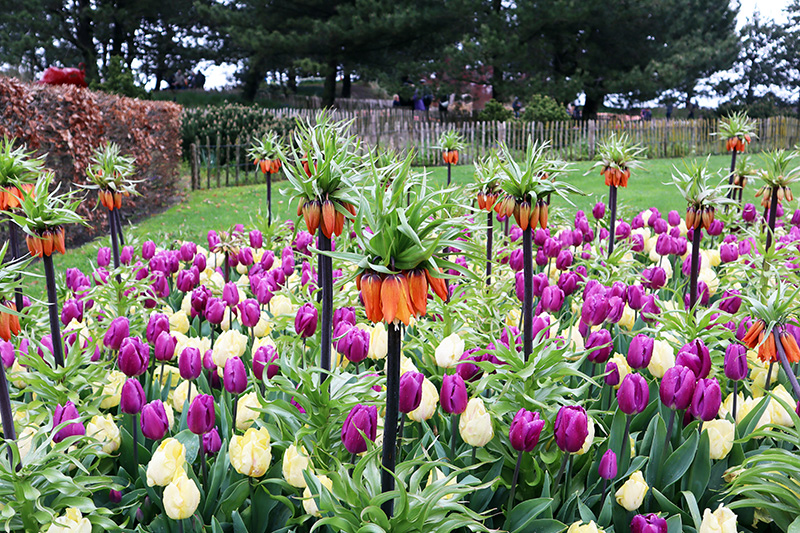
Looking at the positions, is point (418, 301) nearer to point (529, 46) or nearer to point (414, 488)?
point (414, 488)

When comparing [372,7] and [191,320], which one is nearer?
[191,320]

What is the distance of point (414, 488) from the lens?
1477 mm

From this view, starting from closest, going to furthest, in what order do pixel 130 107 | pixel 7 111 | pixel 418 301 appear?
pixel 418 301 < pixel 7 111 < pixel 130 107

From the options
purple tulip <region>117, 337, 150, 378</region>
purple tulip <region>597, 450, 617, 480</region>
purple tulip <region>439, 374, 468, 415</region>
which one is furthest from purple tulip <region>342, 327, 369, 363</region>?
purple tulip <region>597, 450, 617, 480</region>

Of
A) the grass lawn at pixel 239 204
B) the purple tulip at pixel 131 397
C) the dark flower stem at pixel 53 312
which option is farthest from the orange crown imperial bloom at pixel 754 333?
the grass lawn at pixel 239 204

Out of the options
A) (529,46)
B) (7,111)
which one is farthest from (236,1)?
(7,111)

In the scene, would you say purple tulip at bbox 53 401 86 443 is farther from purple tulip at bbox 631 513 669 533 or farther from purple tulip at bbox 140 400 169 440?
purple tulip at bbox 631 513 669 533

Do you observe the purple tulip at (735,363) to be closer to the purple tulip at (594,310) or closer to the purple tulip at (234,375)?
the purple tulip at (594,310)

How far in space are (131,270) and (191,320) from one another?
43 cm

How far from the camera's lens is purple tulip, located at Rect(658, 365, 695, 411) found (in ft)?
5.84

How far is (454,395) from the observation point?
5.73 feet

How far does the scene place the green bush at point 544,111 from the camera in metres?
20.9

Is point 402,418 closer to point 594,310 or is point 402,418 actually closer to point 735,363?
point 594,310

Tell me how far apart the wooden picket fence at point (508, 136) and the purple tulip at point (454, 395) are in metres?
13.0
